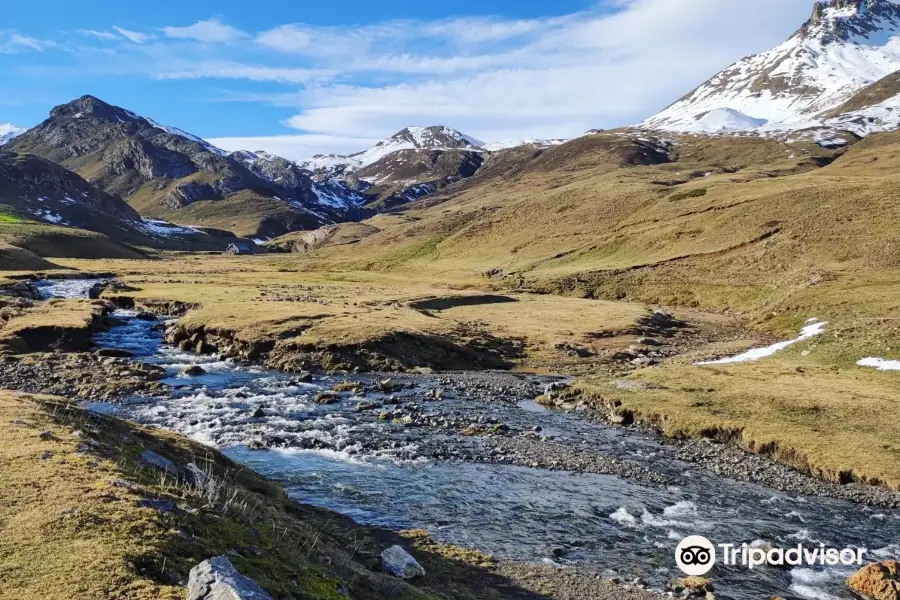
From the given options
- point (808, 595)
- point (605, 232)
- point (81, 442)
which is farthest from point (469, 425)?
point (605, 232)

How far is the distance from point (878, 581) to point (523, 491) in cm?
1204

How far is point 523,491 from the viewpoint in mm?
24562

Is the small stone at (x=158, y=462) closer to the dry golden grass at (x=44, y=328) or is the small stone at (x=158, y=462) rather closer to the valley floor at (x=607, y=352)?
the valley floor at (x=607, y=352)

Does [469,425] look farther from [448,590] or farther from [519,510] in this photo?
[448,590]

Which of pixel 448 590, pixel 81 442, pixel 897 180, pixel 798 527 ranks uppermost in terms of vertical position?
pixel 897 180

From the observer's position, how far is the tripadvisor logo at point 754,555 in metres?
18.9

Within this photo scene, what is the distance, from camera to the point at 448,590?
50.9ft

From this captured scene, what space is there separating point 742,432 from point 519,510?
15.9 metres

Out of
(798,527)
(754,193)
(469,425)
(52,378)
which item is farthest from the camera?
(754,193)

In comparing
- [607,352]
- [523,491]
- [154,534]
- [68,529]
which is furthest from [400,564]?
[607,352]

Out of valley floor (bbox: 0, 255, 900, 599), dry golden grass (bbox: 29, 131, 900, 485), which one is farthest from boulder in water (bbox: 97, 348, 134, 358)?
dry golden grass (bbox: 29, 131, 900, 485)

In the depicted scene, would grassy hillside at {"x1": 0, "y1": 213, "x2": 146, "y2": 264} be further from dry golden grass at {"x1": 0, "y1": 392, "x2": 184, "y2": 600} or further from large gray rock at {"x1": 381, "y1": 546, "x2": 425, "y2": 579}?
large gray rock at {"x1": 381, "y1": 546, "x2": 425, "y2": 579}

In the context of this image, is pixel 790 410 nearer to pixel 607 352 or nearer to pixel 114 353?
pixel 607 352

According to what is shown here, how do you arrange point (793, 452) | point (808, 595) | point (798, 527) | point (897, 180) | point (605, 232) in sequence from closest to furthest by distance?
point (808, 595), point (798, 527), point (793, 452), point (897, 180), point (605, 232)
